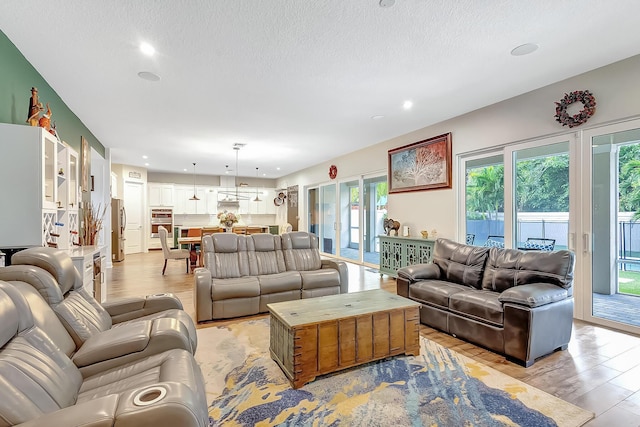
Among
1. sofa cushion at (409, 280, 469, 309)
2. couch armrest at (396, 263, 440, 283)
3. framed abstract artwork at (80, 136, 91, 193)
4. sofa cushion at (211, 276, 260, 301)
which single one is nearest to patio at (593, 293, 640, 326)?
sofa cushion at (409, 280, 469, 309)

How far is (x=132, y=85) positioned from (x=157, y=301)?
8.53 feet

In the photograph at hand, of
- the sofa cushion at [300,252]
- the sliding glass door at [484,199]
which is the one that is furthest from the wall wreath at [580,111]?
the sofa cushion at [300,252]

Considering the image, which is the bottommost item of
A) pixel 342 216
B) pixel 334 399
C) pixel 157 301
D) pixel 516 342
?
pixel 334 399

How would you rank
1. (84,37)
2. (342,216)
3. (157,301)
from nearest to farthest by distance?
(157,301) → (84,37) → (342,216)

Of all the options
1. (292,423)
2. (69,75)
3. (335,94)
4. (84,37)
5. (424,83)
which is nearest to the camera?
(292,423)

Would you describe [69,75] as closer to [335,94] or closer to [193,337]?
[335,94]

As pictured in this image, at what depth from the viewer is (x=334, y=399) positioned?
2.08 m

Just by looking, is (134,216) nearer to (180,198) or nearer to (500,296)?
(180,198)

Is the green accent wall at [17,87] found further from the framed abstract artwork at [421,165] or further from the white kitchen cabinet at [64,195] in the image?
the framed abstract artwork at [421,165]

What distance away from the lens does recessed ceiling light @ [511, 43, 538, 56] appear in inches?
110

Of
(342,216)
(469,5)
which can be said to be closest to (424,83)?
(469,5)

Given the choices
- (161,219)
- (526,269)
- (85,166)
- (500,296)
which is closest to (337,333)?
(500,296)

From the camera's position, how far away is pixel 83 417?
949 millimetres

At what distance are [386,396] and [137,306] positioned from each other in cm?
193
